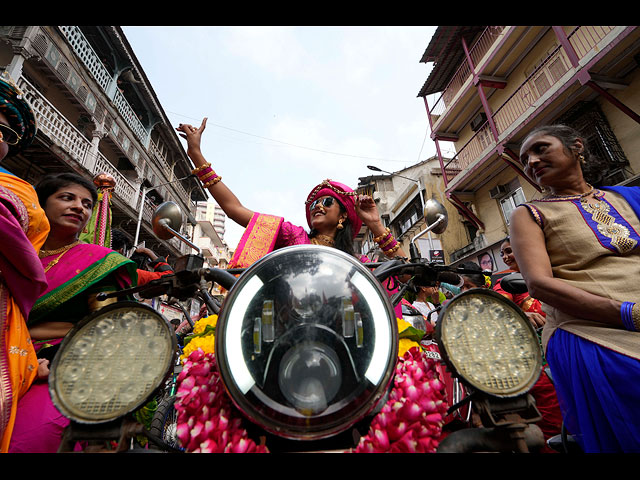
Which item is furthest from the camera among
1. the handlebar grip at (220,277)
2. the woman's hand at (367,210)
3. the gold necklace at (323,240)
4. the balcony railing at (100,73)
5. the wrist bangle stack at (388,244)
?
the balcony railing at (100,73)

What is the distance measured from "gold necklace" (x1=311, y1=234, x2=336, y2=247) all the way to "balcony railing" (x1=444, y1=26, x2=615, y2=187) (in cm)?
946

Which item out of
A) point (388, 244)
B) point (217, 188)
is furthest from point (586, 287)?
point (217, 188)

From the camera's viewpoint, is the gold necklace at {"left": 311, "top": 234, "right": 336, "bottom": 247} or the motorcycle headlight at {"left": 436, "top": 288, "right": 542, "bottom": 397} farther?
the gold necklace at {"left": 311, "top": 234, "right": 336, "bottom": 247}

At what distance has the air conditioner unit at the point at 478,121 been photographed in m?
12.4

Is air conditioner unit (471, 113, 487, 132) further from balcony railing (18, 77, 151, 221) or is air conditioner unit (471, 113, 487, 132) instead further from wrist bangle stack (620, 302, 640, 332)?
balcony railing (18, 77, 151, 221)

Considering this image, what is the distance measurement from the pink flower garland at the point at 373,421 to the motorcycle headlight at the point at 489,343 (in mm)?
129

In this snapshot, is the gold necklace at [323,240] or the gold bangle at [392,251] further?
the gold bangle at [392,251]

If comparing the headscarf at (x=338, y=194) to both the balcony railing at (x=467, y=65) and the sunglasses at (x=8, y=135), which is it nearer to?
the sunglasses at (x=8, y=135)

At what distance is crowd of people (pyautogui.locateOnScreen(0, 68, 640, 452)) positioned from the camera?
120 cm

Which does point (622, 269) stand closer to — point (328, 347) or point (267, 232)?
point (328, 347)

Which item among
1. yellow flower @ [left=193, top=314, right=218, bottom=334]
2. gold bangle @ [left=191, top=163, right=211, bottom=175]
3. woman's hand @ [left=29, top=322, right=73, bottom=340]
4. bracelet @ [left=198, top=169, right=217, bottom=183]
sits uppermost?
gold bangle @ [left=191, top=163, right=211, bottom=175]

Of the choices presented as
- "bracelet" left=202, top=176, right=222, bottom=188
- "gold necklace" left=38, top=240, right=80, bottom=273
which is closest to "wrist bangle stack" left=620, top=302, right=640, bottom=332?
"bracelet" left=202, top=176, right=222, bottom=188

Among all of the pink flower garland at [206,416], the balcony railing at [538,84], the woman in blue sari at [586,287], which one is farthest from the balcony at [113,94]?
the balcony railing at [538,84]
